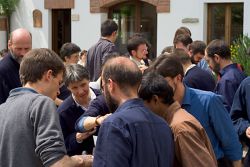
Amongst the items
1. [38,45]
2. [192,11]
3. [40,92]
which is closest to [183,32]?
[192,11]

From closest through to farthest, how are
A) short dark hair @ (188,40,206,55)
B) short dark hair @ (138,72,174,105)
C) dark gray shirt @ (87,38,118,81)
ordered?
1. short dark hair @ (138,72,174,105)
2. short dark hair @ (188,40,206,55)
3. dark gray shirt @ (87,38,118,81)

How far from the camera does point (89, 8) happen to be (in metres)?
15.1

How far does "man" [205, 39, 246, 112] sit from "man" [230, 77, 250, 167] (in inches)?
29.4

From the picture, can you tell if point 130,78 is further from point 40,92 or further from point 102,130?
point 40,92

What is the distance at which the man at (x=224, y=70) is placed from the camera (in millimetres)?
5585

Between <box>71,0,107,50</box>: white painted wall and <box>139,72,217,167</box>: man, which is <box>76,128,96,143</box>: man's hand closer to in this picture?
<box>139,72,217,167</box>: man

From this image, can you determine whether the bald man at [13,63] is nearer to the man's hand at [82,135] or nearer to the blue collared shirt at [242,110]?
the man's hand at [82,135]

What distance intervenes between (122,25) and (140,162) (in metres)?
12.6

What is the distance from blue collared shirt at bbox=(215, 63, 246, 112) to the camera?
5547 mm

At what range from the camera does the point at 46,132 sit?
288 cm

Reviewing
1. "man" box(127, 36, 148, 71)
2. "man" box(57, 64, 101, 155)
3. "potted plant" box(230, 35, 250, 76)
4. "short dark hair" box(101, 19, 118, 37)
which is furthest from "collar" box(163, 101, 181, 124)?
"potted plant" box(230, 35, 250, 76)

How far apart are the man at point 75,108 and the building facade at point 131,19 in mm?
8721

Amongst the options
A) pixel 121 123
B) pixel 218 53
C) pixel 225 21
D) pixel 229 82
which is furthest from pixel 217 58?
pixel 225 21

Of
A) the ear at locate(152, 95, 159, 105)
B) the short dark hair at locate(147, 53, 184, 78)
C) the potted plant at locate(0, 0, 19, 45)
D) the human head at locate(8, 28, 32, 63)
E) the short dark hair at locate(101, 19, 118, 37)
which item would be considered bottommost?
the ear at locate(152, 95, 159, 105)
